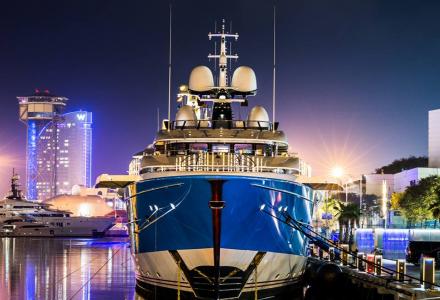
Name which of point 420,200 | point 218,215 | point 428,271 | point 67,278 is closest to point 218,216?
point 218,215

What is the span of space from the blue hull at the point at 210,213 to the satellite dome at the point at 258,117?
5234mm

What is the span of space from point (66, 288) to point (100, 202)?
510 feet

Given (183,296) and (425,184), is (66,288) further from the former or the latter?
(425,184)

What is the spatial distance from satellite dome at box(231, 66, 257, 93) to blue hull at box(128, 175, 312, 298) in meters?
7.46

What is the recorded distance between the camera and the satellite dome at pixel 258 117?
35.1 metres

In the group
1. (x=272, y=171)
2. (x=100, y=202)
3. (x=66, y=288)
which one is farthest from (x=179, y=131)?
(x=100, y=202)

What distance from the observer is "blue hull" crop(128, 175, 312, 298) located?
91.5ft

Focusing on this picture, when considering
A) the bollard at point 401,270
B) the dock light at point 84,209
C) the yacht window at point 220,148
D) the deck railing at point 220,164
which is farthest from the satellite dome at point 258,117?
the dock light at point 84,209

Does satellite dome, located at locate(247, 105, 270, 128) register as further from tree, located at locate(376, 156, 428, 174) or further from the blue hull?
tree, located at locate(376, 156, 428, 174)

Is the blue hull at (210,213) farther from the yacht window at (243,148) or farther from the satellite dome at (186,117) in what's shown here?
the satellite dome at (186,117)

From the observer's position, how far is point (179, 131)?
108 ft

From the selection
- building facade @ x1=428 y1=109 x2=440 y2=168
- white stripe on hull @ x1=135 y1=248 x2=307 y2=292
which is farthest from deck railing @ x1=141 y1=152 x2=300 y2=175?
building facade @ x1=428 y1=109 x2=440 y2=168

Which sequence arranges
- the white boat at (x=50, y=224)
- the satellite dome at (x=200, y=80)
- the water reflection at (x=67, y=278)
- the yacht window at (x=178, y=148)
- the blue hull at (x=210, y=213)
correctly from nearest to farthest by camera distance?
the blue hull at (x=210, y=213) < the yacht window at (x=178, y=148) < the water reflection at (x=67, y=278) < the satellite dome at (x=200, y=80) < the white boat at (x=50, y=224)

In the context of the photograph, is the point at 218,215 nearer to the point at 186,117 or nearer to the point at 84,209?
the point at 186,117
